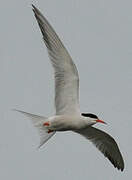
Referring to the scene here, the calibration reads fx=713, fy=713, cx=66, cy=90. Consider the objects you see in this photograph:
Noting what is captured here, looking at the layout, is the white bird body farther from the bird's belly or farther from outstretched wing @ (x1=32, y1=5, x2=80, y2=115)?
outstretched wing @ (x1=32, y1=5, x2=80, y2=115)

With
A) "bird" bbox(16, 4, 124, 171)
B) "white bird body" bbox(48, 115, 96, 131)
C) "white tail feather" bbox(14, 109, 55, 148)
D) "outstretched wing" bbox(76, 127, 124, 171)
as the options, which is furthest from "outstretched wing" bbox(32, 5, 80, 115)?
"outstretched wing" bbox(76, 127, 124, 171)

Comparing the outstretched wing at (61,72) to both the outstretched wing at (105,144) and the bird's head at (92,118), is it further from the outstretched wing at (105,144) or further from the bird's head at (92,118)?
the outstretched wing at (105,144)

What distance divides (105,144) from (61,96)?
6.11 feet

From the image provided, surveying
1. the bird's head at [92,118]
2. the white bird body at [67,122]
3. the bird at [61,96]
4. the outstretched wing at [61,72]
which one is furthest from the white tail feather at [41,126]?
the bird's head at [92,118]

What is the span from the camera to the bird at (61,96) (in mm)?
13562

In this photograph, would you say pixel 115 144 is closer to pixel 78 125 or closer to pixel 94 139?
pixel 94 139

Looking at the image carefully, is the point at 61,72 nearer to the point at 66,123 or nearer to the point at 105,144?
the point at 66,123

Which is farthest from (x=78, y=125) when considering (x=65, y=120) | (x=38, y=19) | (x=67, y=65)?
(x=38, y=19)

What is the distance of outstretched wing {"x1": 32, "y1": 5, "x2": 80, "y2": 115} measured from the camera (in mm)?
13492

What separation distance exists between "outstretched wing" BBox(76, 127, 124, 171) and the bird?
447 mm

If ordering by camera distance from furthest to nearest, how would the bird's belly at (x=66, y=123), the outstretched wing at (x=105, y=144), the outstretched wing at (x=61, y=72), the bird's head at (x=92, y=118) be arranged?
the outstretched wing at (x=105, y=144), the bird's head at (x=92, y=118), the bird's belly at (x=66, y=123), the outstretched wing at (x=61, y=72)

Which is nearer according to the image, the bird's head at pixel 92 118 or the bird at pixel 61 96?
the bird at pixel 61 96

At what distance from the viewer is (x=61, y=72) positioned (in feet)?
45.5

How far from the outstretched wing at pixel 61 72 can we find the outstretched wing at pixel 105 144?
117 centimetres
